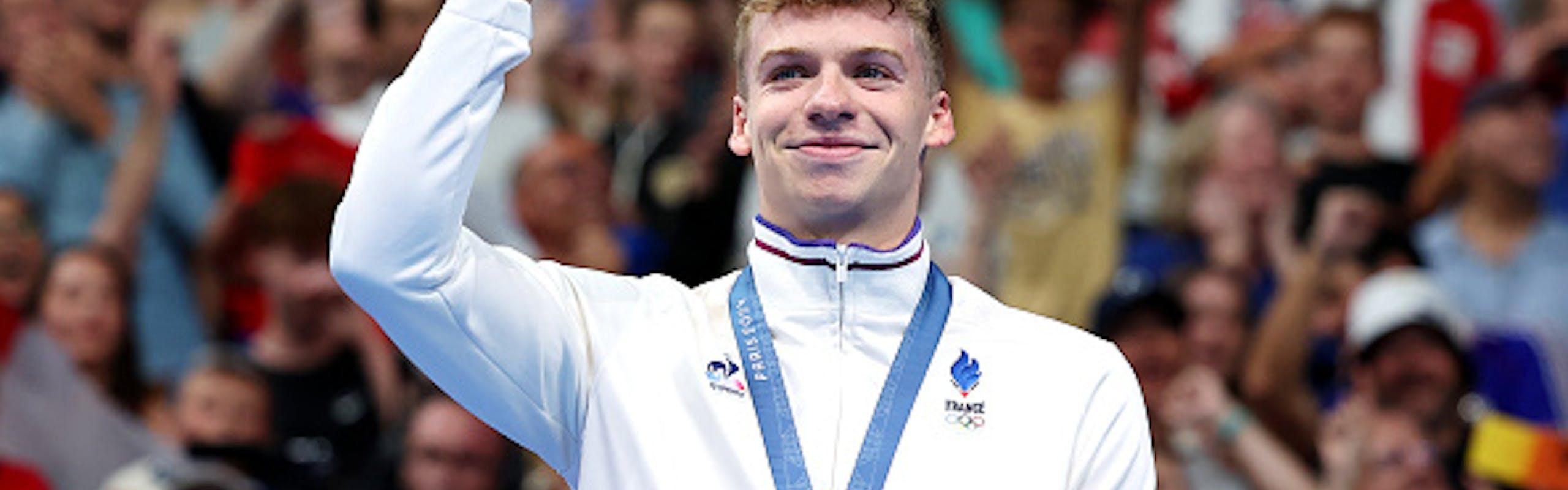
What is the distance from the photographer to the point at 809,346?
2930 millimetres

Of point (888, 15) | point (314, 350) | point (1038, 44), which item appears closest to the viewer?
point (888, 15)

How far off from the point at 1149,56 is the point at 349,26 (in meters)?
2.97

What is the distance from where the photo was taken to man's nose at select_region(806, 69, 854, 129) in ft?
9.17

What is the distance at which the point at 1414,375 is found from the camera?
22.3 feet

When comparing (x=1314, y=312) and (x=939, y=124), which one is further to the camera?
(x=1314, y=312)

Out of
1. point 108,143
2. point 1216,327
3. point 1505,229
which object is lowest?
point 1216,327

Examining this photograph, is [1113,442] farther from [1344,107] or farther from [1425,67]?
[1425,67]

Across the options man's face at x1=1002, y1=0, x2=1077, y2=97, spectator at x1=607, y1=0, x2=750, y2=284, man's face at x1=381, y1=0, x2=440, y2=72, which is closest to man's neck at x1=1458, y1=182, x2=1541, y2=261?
man's face at x1=1002, y1=0, x2=1077, y2=97

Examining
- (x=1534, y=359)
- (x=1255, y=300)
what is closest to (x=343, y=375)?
(x=1255, y=300)

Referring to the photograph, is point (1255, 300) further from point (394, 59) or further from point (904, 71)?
point (904, 71)

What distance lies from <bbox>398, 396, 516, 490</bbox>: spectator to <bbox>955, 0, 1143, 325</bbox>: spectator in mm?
1912

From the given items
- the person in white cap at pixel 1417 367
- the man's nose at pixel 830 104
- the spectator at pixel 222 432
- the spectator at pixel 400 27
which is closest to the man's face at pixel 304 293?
the spectator at pixel 222 432

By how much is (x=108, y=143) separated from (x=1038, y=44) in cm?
331

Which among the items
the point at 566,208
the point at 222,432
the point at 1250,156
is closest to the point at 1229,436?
the point at 1250,156
